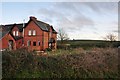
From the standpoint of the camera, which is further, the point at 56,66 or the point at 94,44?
the point at 94,44

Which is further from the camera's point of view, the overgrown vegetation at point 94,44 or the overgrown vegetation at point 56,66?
the overgrown vegetation at point 94,44

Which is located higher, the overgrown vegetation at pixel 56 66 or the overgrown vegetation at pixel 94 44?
the overgrown vegetation at pixel 94 44

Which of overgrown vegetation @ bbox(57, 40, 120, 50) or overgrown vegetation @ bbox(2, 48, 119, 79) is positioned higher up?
overgrown vegetation @ bbox(57, 40, 120, 50)

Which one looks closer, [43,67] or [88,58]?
[43,67]

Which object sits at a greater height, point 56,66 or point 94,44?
point 94,44

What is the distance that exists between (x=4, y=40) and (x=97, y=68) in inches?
902

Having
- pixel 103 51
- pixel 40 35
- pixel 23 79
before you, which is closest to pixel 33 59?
pixel 23 79

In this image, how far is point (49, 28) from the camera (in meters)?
40.0

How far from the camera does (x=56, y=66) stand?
38.7 ft

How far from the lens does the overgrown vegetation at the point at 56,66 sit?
11156mm

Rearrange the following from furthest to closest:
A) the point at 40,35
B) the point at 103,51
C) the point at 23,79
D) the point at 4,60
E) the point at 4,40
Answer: the point at 40,35, the point at 4,40, the point at 103,51, the point at 4,60, the point at 23,79

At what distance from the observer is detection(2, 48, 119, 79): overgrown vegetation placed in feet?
36.6

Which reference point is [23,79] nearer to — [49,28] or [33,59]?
[33,59]

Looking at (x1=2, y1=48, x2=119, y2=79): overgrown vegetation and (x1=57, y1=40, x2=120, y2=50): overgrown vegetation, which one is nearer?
(x1=2, y1=48, x2=119, y2=79): overgrown vegetation
